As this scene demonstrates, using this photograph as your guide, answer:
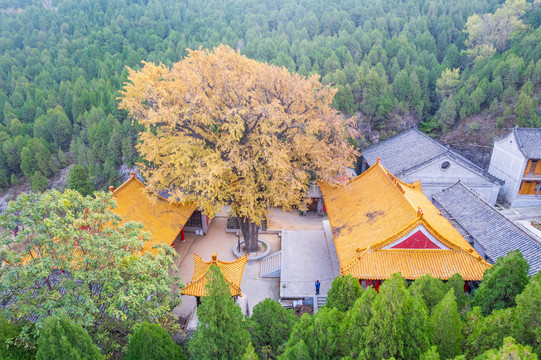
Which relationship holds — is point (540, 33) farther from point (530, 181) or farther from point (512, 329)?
point (512, 329)

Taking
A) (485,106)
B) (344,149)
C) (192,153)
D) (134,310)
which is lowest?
(134,310)

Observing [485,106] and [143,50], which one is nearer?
[485,106]

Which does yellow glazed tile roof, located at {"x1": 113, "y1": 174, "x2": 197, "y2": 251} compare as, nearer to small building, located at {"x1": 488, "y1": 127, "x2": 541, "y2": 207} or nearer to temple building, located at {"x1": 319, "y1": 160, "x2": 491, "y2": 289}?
temple building, located at {"x1": 319, "y1": 160, "x2": 491, "y2": 289}

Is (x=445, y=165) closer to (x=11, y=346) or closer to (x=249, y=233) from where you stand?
(x=249, y=233)

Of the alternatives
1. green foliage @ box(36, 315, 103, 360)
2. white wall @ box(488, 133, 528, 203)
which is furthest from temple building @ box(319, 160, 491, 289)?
white wall @ box(488, 133, 528, 203)

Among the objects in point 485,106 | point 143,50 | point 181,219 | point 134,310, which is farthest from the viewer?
point 143,50

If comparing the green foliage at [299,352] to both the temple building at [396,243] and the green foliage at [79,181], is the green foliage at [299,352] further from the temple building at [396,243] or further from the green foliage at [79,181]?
the green foliage at [79,181]

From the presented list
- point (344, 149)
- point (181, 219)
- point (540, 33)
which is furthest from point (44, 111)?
point (540, 33)
